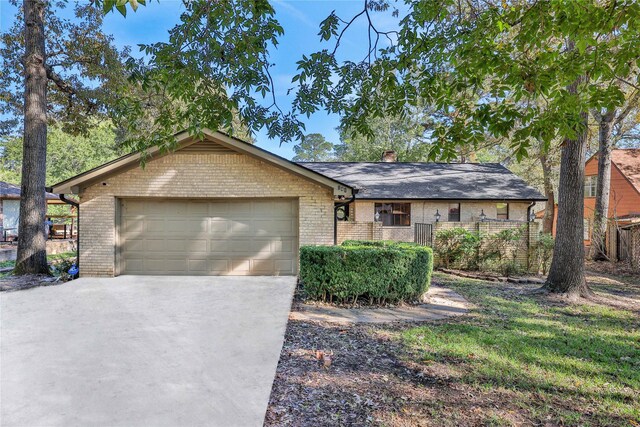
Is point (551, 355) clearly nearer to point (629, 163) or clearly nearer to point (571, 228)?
point (571, 228)

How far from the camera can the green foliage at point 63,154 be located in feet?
122

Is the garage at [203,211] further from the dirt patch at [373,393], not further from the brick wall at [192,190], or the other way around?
the dirt patch at [373,393]

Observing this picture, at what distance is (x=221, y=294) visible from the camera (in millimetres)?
7910

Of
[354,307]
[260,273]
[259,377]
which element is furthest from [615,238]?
[259,377]

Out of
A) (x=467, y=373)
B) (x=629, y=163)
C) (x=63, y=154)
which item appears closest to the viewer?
(x=467, y=373)

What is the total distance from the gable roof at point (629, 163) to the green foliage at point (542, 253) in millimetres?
12364

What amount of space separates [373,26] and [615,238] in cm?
1565

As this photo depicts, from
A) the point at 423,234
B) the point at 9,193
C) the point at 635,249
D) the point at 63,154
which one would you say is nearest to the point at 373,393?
the point at 423,234

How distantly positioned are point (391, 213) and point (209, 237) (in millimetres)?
8908

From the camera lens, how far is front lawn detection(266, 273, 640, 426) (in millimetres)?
3201

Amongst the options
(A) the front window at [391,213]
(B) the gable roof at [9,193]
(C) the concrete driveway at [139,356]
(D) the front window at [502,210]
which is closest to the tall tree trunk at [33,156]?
(C) the concrete driveway at [139,356]

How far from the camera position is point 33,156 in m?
10.1

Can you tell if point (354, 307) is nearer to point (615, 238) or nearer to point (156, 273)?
point (156, 273)

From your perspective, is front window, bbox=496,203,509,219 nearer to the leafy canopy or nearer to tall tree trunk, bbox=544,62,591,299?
tall tree trunk, bbox=544,62,591,299
